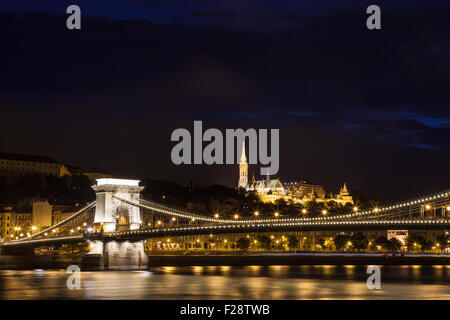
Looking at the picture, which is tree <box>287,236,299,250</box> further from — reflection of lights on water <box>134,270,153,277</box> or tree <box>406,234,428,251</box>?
reflection of lights on water <box>134,270,153,277</box>

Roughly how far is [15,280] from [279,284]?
14.6 m

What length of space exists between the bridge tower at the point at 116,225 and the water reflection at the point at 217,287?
265cm

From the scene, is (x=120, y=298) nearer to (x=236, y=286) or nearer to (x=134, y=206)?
(x=236, y=286)

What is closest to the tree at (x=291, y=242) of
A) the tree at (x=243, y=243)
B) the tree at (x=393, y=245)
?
the tree at (x=243, y=243)

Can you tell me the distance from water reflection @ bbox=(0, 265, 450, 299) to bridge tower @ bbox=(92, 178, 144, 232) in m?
6.44

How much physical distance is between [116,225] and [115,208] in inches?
55.1

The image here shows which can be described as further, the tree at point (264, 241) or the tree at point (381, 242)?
the tree at point (264, 241)

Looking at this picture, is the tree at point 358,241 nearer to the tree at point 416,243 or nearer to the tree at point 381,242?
the tree at point 381,242

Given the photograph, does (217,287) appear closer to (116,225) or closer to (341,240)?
(116,225)

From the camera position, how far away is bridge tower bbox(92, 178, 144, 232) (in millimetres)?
57906

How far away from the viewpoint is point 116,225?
5900cm

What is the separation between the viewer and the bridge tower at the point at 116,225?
54688 mm
